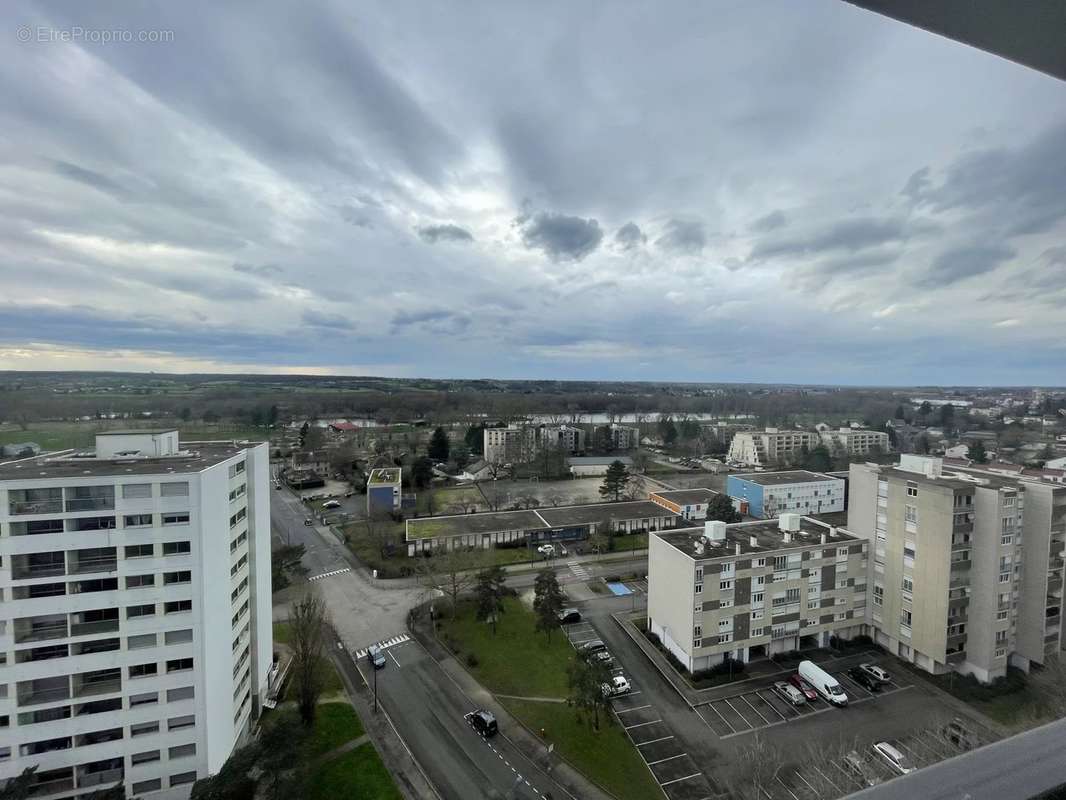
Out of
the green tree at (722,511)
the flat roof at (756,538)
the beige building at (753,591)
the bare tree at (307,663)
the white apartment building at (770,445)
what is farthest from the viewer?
the white apartment building at (770,445)

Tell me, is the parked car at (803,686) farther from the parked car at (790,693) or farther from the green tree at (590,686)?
the green tree at (590,686)

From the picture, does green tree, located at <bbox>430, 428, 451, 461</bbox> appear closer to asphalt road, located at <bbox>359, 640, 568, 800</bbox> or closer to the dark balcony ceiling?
asphalt road, located at <bbox>359, 640, 568, 800</bbox>

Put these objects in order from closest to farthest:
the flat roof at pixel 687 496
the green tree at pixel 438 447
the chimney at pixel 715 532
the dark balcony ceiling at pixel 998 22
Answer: the dark balcony ceiling at pixel 998 22
the chimney at pixel 715 532
the flat roof at pixel 687 496
the green tree at pixel 438 447

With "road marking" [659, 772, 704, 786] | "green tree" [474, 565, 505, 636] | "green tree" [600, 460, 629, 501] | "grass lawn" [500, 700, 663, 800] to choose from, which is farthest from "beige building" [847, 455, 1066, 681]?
"green tree" [600, 460, 629, 501]

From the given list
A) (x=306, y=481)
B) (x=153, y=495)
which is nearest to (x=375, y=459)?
(x=306, y=481)

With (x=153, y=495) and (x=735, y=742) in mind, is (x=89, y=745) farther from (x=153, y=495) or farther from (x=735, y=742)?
(x=735, y=742)

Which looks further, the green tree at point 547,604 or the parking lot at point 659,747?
the green tree at point 547,604

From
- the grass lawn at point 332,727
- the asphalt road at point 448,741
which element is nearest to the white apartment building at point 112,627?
the grass lawn at point 332,727
